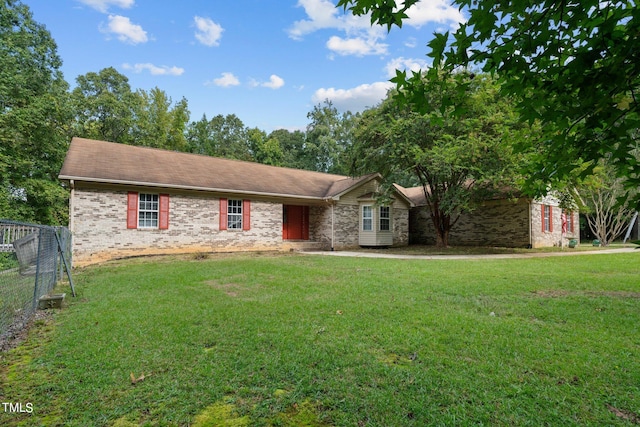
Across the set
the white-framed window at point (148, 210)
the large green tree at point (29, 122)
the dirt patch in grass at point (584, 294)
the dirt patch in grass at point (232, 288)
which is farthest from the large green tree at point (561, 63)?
the large green tree at point (29, 122)

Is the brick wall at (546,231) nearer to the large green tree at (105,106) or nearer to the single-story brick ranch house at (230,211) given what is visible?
the single-story brick ranch house at (230,211)

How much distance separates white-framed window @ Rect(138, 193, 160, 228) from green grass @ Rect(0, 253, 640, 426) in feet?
23.2

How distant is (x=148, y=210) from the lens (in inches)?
520

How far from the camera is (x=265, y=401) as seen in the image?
2.61 metres

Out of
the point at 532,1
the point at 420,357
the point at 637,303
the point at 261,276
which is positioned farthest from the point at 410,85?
the point at 261,276

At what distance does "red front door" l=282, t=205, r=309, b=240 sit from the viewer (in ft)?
59.8

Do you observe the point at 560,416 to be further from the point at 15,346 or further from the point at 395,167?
the point at 395,167

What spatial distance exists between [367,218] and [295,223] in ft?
12.9

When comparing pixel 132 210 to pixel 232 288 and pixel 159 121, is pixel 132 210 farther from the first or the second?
pixel 159 121

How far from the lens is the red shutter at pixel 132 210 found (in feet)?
41.6

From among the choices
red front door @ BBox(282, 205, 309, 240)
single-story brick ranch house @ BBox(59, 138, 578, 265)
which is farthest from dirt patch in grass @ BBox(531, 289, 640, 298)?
red front door @ BBox(282, 205, 309, 240)

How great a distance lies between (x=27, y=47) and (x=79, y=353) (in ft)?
79.4

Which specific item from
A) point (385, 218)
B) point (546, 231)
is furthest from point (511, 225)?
point (385, 218)

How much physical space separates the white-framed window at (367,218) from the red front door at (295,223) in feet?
10.3
